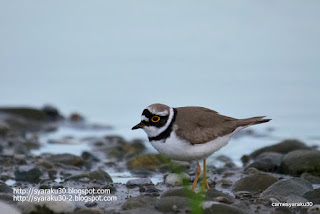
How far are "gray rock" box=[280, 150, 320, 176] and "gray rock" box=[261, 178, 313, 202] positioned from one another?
1.24 m

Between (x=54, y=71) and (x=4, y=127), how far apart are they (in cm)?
444

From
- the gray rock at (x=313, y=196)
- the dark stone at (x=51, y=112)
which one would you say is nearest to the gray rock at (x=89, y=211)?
the gray rock at (x=313, y=196)

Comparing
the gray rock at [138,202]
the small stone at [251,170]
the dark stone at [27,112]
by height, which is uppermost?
the dark stone at [27,112]

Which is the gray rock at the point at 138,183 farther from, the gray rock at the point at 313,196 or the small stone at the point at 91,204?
the gray rock at the point at 313,196

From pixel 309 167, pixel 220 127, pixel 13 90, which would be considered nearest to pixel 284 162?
pixel 309 167

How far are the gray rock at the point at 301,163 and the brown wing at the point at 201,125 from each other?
169 centimetres

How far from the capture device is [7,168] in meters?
8.35

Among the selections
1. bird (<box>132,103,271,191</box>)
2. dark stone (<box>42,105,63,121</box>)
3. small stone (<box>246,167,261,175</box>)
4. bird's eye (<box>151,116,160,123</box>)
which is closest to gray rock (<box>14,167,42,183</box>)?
bird (<box>132,103,271,191</box>)

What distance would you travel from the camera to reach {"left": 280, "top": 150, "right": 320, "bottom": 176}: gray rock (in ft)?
25.6

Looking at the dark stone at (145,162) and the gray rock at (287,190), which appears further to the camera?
the dark stone at (145,162)

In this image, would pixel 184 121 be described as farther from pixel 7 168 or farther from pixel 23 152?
pixel 23 152

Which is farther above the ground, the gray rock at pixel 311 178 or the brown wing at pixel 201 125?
the brown wing at pixel 201 125

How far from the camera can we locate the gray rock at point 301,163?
7.81 metres

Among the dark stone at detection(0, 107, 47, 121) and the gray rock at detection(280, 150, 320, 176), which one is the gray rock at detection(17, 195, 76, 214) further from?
the dark stone at detection(0, 107, 47, 121)
